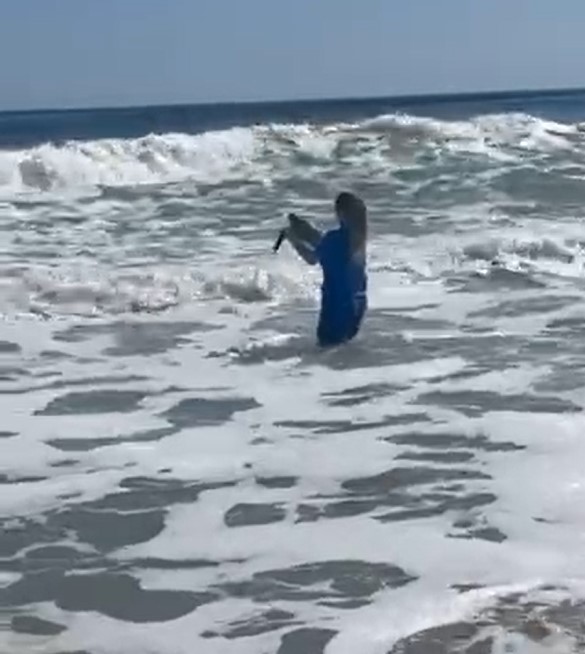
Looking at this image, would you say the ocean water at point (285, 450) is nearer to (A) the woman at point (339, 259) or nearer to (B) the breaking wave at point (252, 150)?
(A) the woman at point (339, 259)

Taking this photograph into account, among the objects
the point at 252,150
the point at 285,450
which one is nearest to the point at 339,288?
the point at 285,450

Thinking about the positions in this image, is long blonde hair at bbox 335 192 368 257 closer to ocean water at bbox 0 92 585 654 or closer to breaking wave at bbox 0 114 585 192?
ocean water at bbox 0 92 585 654

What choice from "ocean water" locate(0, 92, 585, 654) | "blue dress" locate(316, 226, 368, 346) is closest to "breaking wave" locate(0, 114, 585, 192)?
"ocean water" locate(0, 92, 585, 654)

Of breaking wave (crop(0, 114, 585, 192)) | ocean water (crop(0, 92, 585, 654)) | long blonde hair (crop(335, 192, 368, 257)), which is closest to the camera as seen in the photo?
ocean water (crop(0, 92, 585, 654))

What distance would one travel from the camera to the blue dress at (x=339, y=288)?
338 inches

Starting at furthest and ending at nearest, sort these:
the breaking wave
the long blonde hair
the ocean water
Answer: the breaking wave < the long blonde hair < the ocean water

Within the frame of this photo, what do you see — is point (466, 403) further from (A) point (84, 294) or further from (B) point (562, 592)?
(A) point (84, 294)

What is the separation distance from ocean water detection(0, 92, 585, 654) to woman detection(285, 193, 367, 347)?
0.18 metres

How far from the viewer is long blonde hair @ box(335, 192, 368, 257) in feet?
27.9

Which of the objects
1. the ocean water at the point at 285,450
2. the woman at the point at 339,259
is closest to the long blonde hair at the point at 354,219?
the woman at the point at 339,259

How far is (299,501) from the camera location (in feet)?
18.1

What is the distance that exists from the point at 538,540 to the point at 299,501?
1015 mm

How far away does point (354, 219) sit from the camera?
8555 mm

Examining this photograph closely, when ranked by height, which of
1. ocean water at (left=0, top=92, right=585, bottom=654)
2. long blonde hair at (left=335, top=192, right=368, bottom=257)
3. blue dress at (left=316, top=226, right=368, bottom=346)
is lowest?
ocean water at (left=0, top=92, right=585, bottom=654)
